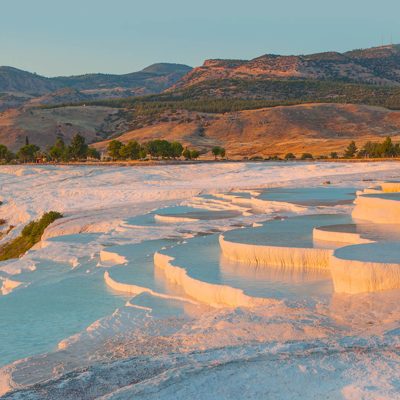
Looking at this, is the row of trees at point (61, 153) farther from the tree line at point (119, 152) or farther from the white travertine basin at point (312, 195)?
the white travertine basin at point (312, 195)

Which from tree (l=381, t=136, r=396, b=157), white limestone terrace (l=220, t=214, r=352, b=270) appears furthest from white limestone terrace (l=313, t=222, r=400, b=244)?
tree (l=381, t=136, r=396, b=157)

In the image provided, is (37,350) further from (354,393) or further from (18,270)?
(18,270)

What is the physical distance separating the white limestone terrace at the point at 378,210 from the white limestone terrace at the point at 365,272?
3.98 meters

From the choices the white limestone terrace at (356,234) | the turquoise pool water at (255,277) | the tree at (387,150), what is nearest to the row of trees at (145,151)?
the tree at (387,150)

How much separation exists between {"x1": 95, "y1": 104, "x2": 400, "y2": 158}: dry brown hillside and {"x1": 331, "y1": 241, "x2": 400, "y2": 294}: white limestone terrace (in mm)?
66966

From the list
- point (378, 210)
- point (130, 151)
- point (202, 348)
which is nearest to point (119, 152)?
point (130, 151)

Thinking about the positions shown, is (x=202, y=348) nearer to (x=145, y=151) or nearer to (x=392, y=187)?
(x=392, y=187)

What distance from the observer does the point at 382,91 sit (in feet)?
373

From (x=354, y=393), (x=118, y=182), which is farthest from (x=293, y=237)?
(x=118, y=182)

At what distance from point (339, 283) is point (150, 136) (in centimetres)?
7696

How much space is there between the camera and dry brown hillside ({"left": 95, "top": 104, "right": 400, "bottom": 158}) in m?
82.7

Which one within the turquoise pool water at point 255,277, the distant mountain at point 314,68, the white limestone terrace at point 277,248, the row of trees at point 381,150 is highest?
the distant mountain at point 314,68

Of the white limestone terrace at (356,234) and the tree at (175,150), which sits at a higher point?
the white limestone terrace at (356,234)

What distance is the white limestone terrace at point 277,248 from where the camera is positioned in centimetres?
1156
